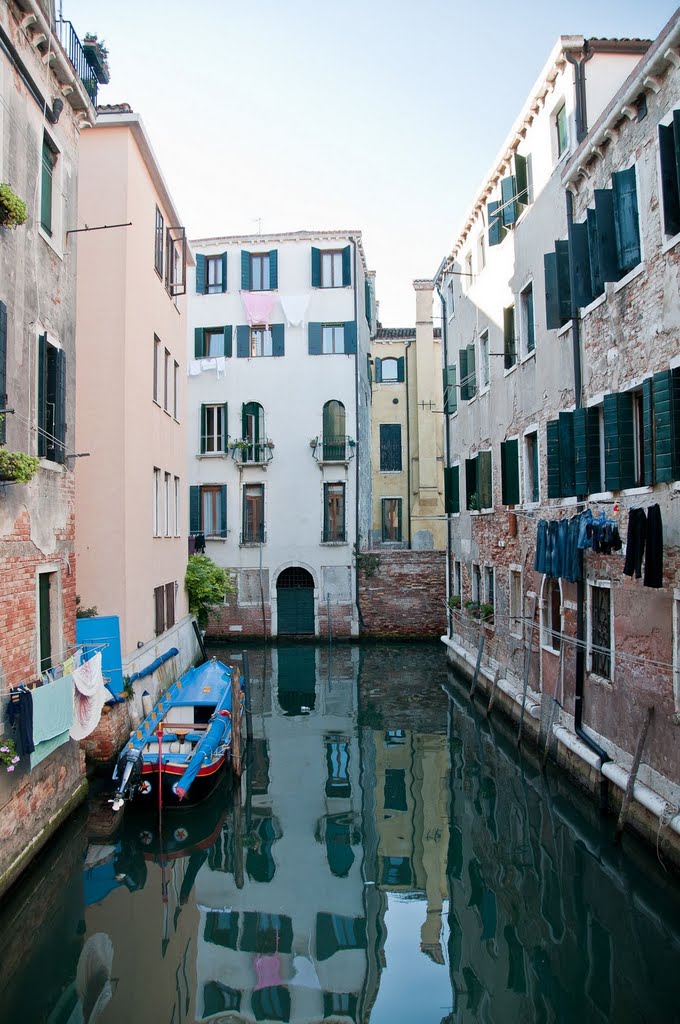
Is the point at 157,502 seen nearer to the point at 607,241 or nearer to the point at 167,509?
the point at 167,509

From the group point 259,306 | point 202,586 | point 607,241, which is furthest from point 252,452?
point 607,241

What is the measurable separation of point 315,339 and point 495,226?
34.7ft

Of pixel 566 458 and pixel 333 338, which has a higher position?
pixel 333 338

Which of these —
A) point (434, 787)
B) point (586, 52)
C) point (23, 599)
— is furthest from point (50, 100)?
point (434, 787)

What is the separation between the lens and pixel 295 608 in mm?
24141

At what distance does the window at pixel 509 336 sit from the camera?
13.9 metres

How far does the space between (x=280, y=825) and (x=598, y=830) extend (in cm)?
375

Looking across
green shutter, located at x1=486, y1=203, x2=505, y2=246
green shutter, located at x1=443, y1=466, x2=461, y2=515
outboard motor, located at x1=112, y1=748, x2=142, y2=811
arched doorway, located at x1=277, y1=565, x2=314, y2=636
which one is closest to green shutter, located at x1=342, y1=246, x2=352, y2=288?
green shutter, located at x1=443, y1=466, x2=461, y2=515

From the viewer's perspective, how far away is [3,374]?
7230 millimetres

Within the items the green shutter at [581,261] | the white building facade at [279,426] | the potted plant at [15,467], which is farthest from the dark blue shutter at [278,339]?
the potted plant at [15,467]

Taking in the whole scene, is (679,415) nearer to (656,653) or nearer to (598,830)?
(656,653)

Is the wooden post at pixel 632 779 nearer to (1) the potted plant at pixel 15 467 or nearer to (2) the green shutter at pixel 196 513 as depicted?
(1) the potted plant at pixel 15 467

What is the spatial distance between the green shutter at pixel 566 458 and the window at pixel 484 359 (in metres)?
5.40

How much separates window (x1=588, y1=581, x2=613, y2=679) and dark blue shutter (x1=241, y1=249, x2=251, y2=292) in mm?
17870
